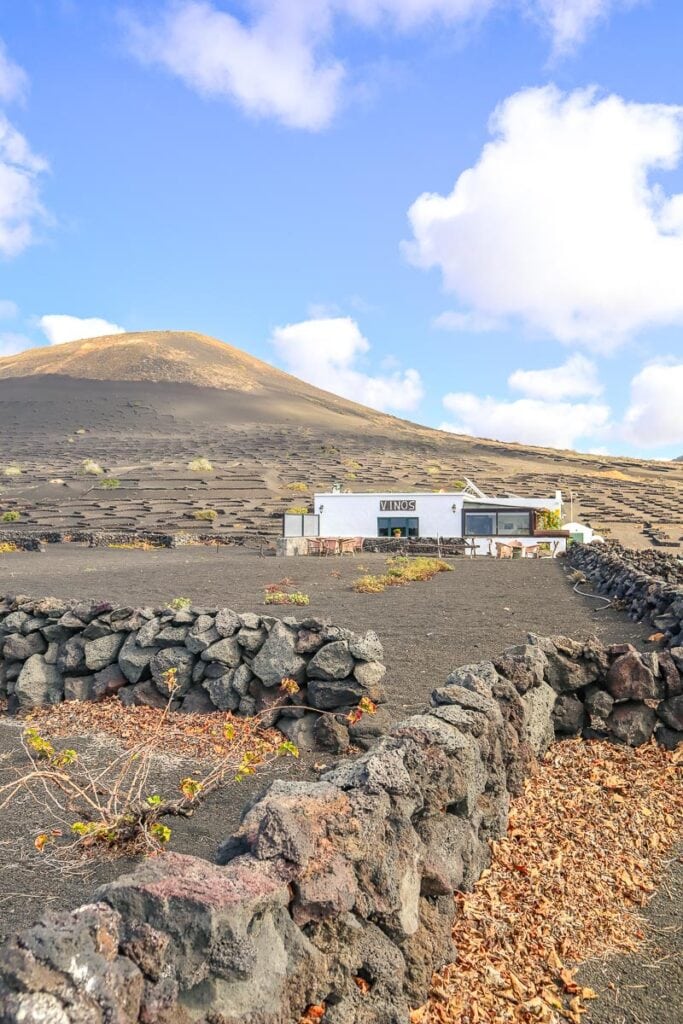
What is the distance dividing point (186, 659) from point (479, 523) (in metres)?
34.6

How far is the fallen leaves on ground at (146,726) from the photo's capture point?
6.83 m

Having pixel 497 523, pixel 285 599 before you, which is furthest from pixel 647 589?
pixel 497 523

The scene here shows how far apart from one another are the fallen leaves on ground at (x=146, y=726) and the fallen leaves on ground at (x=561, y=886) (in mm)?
2812

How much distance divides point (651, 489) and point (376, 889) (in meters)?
78.1

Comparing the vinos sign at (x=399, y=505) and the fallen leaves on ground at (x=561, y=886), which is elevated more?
the vinos sign at (x=399, y=505)

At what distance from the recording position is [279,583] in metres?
19.3

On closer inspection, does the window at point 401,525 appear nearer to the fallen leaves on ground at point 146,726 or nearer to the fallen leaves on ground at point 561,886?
the fallen leaves on ground at point 146,726

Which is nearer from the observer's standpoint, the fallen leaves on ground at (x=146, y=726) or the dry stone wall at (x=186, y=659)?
the fallen leaves on ground at (x=146, y=726)

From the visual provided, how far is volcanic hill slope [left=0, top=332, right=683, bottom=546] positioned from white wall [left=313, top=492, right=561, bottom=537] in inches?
176

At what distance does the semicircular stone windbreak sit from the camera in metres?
2.21

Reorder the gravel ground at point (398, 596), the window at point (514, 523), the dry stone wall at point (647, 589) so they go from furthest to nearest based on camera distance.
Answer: the window at point (514, 523)
the dry stone wall at point (647, 589)
the gravel ground at point (398, 596)

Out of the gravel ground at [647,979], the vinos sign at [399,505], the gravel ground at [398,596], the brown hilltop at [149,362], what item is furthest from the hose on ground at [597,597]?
the brown hilltop at [149,362]

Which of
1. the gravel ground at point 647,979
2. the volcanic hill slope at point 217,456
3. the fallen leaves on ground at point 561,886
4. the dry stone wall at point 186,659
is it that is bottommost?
the gravel ground at point 647,979

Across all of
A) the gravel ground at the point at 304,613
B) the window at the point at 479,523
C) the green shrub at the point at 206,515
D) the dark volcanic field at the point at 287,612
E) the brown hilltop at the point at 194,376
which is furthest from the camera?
the brown hilltop at the point at 194,376
